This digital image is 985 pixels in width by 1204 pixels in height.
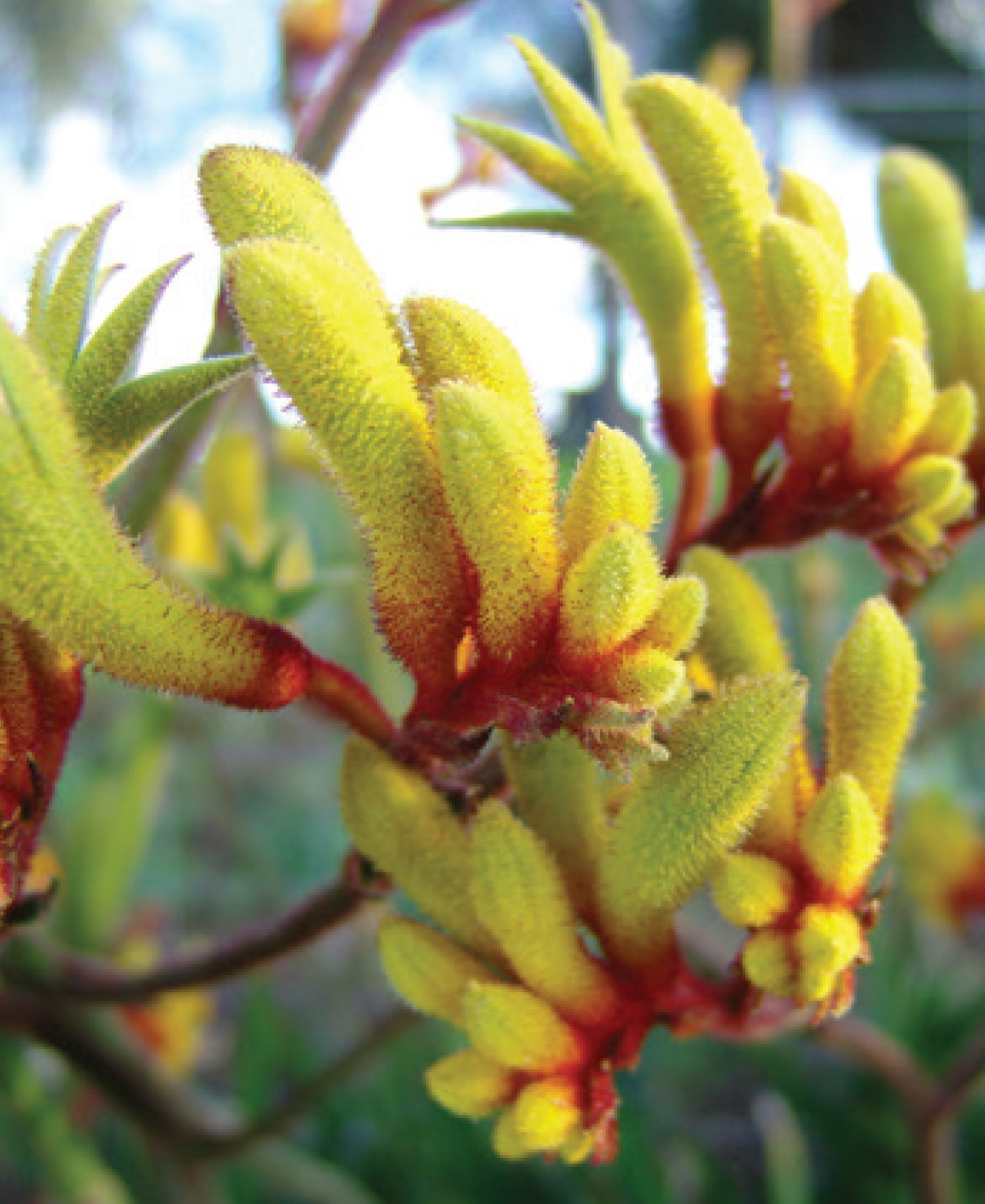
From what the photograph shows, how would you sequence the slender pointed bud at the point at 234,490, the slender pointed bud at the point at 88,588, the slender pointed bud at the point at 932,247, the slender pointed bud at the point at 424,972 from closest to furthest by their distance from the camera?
1. the slender pointed bud at the point at 88,588
2. the slender pointed bud at the point at 424,972
3. the slender pointed bud at the point at 932,247
4. the slender pointed bud at the point at 234,490

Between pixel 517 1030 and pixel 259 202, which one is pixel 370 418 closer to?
pixel 259 202

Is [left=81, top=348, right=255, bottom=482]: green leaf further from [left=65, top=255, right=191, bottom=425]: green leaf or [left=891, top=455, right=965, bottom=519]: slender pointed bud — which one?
[left=891, top=455, right=965, bottom=519]: slender pointed bud

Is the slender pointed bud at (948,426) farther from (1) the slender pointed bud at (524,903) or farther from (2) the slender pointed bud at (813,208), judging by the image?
(1) the slender pointed bud at (524,903)

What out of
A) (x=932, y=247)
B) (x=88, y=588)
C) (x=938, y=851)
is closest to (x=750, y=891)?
(x=88, y=588)

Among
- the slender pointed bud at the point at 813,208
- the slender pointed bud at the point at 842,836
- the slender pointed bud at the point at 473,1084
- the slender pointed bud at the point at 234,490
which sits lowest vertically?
the slender pointed bud at the point at 234,490

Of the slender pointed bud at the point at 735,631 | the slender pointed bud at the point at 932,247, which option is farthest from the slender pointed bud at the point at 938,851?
the slender pointed bud at the point at 735,631

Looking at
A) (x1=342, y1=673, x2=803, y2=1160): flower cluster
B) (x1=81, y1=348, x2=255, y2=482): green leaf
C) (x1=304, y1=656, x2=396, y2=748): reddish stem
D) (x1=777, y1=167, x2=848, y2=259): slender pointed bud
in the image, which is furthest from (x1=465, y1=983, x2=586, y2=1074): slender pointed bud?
(x1=777, y1=167, x2=848, y2=259): slender pointed bud

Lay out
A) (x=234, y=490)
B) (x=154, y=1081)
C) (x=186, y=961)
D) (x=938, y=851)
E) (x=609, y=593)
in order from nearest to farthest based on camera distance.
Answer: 1. (x=609, y=593)
2. (x=186, y=961)
3. (x=154, y=1081)
4. (x=234, y=490)
5. (x=938, y=851)
